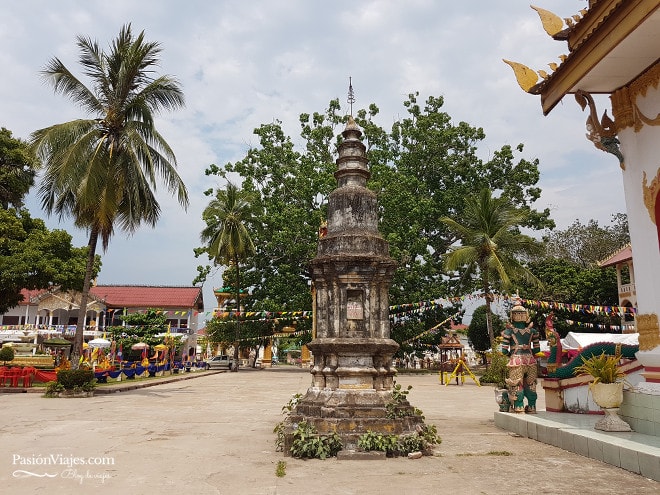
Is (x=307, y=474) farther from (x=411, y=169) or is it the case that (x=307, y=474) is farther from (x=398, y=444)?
(x=411, y=169)

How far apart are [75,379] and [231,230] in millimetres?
17893

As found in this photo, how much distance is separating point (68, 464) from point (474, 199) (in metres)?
22.8

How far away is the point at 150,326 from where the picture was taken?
36.2 m

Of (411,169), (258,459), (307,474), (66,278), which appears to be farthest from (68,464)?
(411,169)

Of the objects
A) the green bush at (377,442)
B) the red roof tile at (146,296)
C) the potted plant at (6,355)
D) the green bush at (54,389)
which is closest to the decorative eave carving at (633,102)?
the green bush at (377,442)

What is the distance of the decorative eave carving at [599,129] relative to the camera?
7992 mm

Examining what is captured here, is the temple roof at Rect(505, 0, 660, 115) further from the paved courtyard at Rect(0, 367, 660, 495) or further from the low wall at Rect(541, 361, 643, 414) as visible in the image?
the paved courtyard at Rect(0, 367, 660, 495)

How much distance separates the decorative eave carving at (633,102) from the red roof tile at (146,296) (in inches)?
1787

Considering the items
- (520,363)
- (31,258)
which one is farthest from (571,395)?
(31,258)

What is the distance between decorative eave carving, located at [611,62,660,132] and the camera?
7.38 meters

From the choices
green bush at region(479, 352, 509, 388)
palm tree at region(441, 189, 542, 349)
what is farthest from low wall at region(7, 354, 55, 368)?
green bush at region(479, 352, 509, 388)

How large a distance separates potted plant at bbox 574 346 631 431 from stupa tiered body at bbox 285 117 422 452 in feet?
8.91

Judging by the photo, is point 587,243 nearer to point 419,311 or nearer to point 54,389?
point 419,311

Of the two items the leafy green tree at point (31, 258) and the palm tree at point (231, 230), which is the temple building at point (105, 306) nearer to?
the palm tree at point (231, 230)
